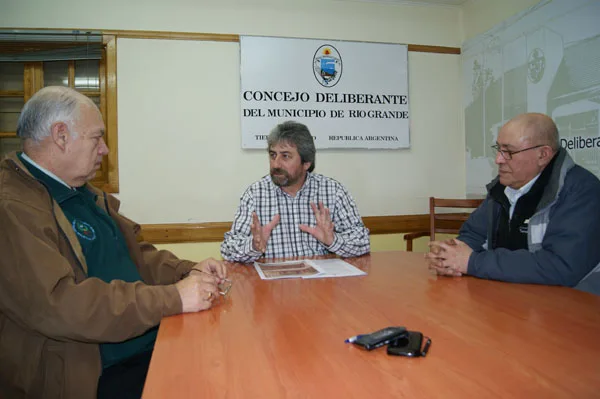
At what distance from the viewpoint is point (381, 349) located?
0.89 m

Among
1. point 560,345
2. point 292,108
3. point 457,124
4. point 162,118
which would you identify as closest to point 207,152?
point 162,118

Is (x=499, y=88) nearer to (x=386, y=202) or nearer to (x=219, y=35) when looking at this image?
(x=386, y=202)

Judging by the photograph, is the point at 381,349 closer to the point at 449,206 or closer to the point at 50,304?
the point at 50,304

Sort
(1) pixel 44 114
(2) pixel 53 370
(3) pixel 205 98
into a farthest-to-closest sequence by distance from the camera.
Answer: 1. (3) pixel 205 98
2. (1) pixel 44 114
3. (2) pixel 53 370

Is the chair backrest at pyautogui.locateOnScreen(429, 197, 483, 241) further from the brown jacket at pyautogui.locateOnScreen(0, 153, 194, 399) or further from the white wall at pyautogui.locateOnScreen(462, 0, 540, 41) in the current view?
the brown jacket at pyautogui.locateOnScreen(0, 153, 194, 399)

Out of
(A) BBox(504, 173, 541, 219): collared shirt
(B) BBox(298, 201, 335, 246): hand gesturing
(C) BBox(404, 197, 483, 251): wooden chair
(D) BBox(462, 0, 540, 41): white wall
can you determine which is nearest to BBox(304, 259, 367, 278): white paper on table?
(B) BBox(298, 201, 335, 246): hand gesturing

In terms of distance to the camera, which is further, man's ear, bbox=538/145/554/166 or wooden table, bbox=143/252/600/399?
man's ear, bbox=538/145/554/166

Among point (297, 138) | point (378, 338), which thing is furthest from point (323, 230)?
point (378, 338)

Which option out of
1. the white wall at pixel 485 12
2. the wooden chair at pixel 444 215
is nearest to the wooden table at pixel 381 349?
the wooden chair at pixel 444 215

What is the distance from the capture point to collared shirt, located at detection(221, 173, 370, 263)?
224 cm

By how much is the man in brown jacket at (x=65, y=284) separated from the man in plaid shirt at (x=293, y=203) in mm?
780

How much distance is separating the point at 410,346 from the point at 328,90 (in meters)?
2.94

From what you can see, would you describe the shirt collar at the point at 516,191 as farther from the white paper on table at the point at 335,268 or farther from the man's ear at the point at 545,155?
the white paper on table at the point at 335,268

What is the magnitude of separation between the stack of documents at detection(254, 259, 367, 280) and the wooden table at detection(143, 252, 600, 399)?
16cm
